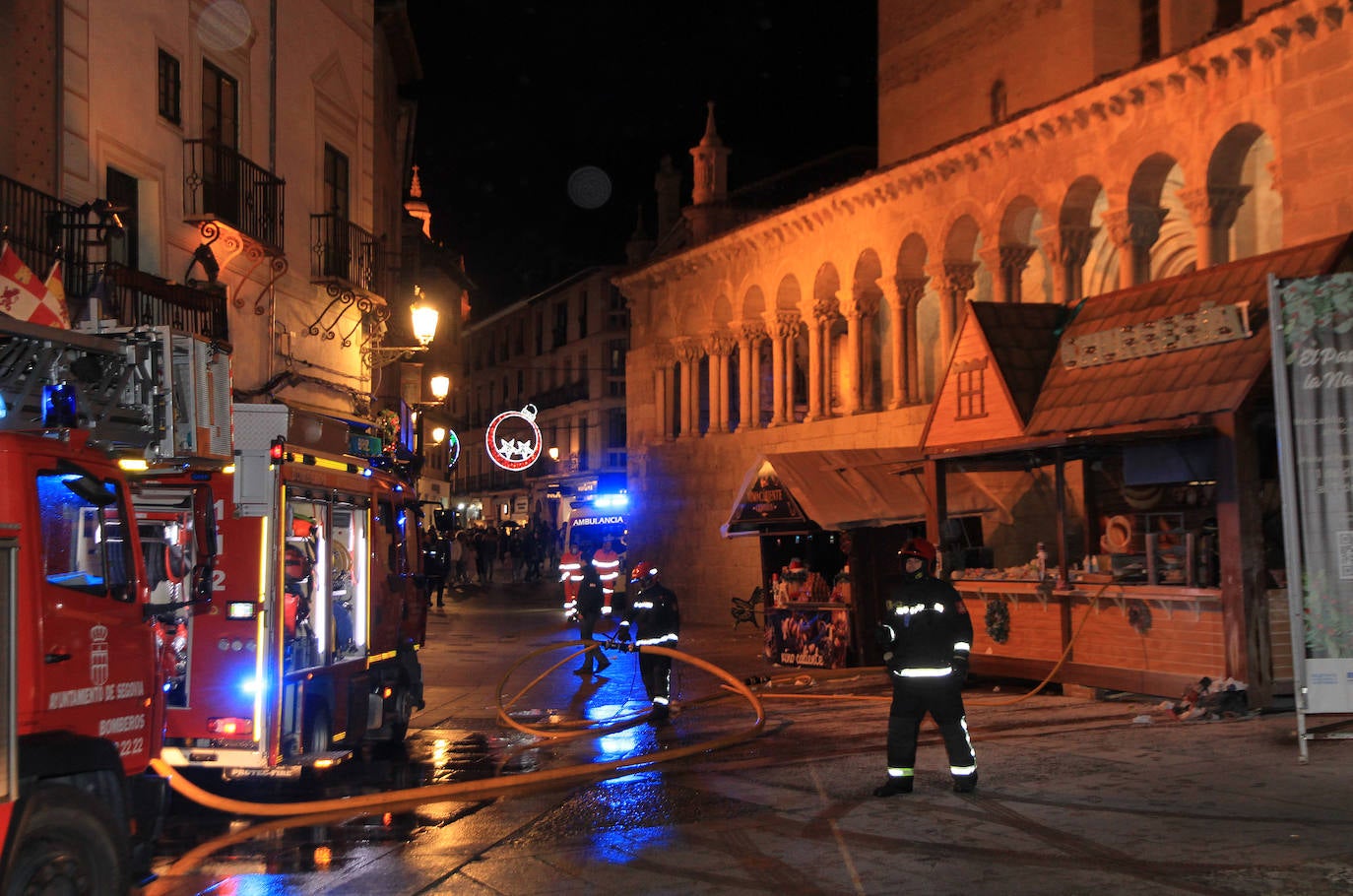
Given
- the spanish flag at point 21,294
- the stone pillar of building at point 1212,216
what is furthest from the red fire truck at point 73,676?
the stone pillar of building at point 1212,216

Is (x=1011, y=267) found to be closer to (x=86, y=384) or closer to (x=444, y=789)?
(x=444, y=789)

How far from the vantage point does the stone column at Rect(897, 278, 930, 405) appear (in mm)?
26203

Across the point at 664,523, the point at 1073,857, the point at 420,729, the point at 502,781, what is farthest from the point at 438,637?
the point at 1073,857

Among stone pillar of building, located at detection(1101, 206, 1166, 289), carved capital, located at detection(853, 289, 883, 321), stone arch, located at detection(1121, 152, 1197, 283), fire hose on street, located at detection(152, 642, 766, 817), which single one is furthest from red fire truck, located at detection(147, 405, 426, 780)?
carved capital, located at detection(853, 289, 883, 321)

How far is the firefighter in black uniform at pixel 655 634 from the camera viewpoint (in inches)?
572

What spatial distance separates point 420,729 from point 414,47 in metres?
20.9

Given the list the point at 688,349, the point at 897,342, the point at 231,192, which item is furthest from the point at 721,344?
the point at 231,192

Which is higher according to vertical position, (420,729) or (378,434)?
(378,434)

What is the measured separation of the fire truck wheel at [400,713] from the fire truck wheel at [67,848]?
6.10 meters

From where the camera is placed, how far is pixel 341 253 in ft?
73.9

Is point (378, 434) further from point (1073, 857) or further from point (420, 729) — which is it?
point (1073, 857)

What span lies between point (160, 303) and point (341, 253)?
5899mm

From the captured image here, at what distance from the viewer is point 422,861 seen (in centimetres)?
812

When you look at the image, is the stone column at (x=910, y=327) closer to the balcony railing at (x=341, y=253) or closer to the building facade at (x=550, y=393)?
the balcony railing at (x=341, y=253)
